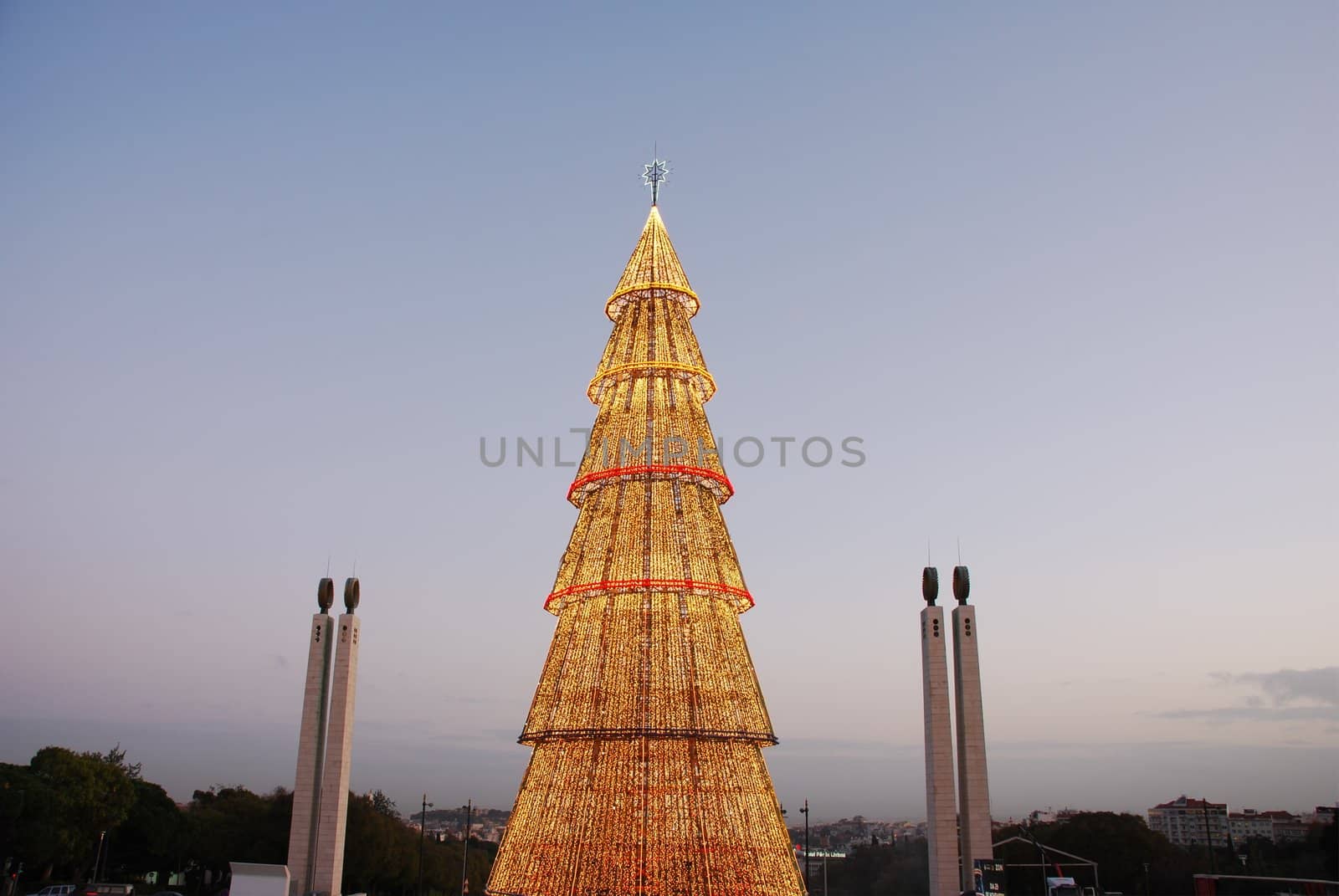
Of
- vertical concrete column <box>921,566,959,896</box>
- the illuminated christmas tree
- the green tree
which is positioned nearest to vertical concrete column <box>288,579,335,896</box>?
the illuminated christmas tree

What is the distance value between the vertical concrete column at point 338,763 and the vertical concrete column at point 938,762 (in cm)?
1312

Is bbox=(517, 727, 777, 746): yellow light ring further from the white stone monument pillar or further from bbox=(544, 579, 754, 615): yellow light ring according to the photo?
the white stone monument pillar

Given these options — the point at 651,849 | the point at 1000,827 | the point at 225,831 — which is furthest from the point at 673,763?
the point at 1000,827

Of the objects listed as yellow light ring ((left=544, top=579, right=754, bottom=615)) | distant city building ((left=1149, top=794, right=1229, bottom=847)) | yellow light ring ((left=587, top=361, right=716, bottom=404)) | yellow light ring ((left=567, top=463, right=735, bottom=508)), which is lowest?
distant city building ((left=1149, top=794, right=1229, bottom=847))

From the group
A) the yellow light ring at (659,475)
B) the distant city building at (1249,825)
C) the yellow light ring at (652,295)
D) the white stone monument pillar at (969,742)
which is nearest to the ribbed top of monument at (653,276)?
the yellow light ring at (652,295)

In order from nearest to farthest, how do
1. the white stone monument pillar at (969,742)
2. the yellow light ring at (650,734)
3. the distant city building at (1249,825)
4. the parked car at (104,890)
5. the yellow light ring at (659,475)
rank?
the white stone monument pillar at (969,742) → the yellow light ring at (650,734) → the yellow light ring at (659,475) → the parked car at (104,890) → the distant city building at (1249,825)

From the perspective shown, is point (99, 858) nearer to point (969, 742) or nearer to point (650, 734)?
point (650, 734)

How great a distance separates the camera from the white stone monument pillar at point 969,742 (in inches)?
866

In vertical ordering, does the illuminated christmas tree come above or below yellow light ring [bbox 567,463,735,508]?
below

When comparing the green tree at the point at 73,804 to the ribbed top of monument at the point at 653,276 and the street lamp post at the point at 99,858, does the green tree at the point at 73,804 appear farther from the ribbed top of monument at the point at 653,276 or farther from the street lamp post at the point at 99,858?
the ribbed top of monument at the point at 653,276

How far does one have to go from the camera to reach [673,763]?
22828 millimetres

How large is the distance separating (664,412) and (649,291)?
3753 mm

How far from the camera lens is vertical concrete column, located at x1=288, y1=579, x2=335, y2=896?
78.2 ft

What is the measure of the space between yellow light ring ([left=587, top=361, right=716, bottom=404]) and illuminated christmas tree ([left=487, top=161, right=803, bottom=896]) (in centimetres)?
5
